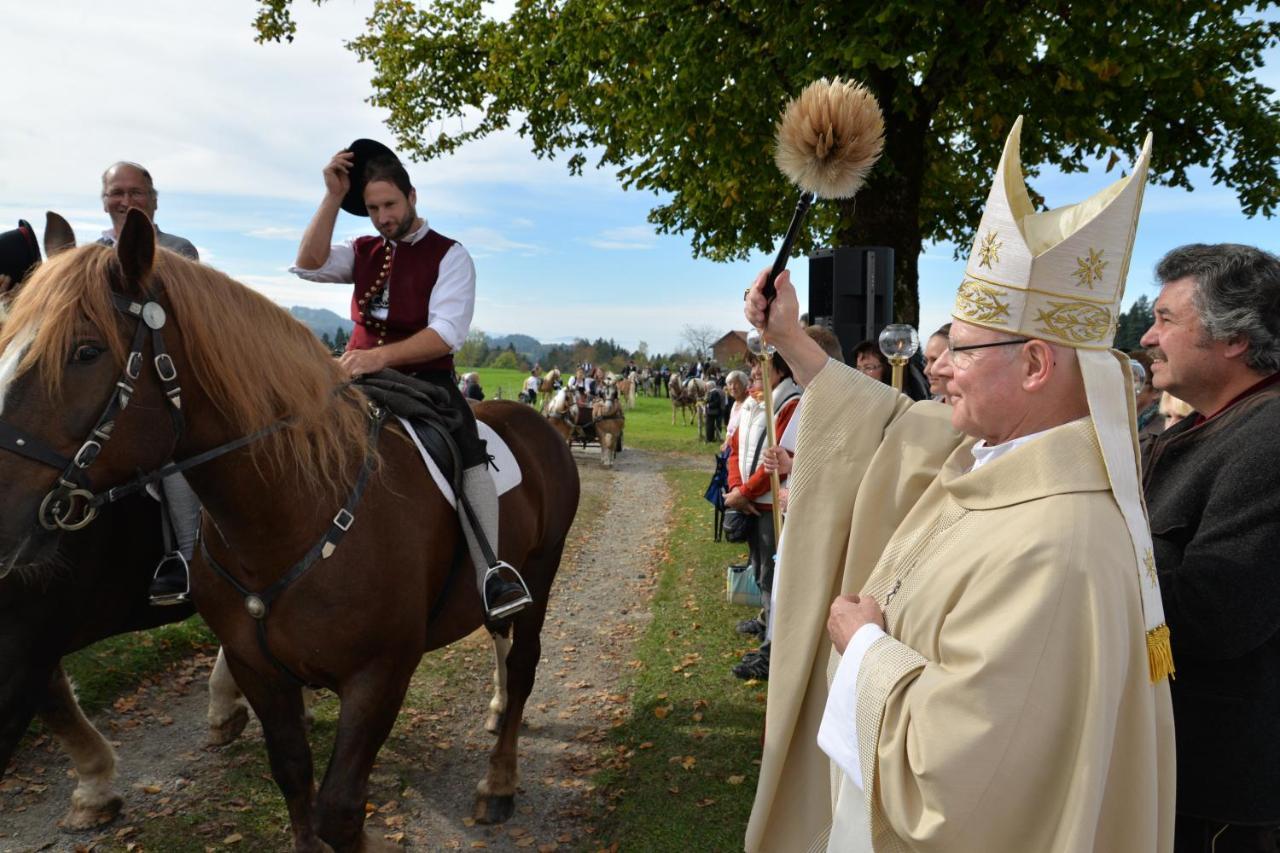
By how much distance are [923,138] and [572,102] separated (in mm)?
4537

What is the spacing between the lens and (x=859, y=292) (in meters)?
5.88

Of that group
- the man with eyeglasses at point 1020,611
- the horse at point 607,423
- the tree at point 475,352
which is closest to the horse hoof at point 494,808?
the man with eyeglasses at point 1020,611

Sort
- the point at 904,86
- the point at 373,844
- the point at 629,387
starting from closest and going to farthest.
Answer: the point at 373,844
the point at 904,86
the point at 629,387

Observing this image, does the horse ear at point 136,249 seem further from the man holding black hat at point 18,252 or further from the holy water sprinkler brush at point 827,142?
the holy water sprinkler brush at point 827,142

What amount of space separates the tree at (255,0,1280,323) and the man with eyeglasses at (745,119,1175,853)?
22.0 feet

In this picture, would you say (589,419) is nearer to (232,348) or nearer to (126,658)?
(126,658)

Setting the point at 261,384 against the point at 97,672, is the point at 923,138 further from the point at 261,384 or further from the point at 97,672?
the point at 97,672

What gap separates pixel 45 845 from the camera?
3.99m

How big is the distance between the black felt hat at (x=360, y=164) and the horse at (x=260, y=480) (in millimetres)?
1079

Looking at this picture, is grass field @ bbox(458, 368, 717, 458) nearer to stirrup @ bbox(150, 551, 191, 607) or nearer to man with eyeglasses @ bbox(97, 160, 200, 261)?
man with eyeglasses @ bbox(97, 160, 200, 261)

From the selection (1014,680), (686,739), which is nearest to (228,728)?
(686,739)

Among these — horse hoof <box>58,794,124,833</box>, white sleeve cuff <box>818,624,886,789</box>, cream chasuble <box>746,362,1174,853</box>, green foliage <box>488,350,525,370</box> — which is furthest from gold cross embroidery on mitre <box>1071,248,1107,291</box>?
green foliage <box>488,350,525,370</box>

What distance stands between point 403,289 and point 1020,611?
3099 mm

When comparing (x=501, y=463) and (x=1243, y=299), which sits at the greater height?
(x=1243, y=299)
